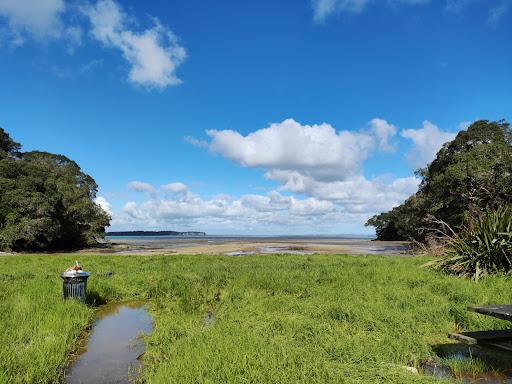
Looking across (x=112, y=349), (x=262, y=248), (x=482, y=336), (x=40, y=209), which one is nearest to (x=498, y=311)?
(x=482, y=336)

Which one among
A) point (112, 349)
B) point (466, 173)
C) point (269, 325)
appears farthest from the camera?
point (466, 173)

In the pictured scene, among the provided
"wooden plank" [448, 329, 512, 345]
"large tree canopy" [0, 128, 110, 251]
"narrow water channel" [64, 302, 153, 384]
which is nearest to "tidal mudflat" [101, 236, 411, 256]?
"large tree canopy" [0, 128, 110, 251]

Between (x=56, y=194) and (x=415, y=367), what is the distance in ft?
133

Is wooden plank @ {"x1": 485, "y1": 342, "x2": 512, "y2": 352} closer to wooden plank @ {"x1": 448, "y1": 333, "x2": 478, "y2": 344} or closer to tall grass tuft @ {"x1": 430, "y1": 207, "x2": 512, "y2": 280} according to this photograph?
wooden plank @ {"x1": 448, "y1": 333, "x2": 478, "y2": 344}

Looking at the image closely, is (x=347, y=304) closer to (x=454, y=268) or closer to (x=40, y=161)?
(x=454, y=268)

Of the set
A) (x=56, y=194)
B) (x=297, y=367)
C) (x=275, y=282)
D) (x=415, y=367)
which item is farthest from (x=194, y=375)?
(x=56, y=194)

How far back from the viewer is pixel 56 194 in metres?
39.5

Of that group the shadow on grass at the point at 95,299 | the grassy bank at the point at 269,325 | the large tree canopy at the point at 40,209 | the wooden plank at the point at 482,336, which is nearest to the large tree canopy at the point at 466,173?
the grassy bank at the point at 269,325

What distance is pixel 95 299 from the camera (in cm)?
1081

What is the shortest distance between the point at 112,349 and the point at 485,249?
38.2 ft

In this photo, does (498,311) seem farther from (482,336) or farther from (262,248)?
(262,248)

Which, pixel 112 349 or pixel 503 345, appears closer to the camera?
pixel 503 345

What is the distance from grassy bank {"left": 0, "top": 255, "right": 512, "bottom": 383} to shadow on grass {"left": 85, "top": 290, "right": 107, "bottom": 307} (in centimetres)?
8

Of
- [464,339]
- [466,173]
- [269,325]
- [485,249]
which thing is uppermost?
[466,173]
